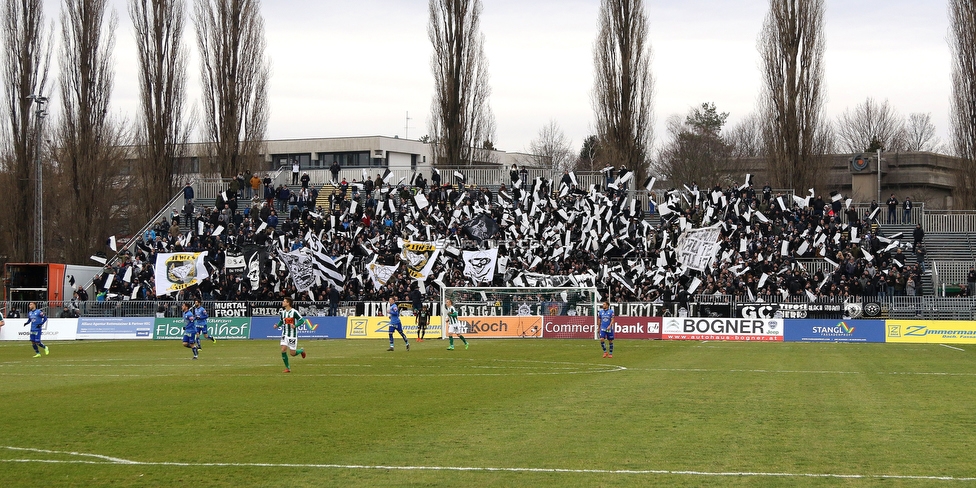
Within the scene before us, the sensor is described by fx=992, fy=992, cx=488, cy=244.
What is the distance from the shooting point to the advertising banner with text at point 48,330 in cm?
4988

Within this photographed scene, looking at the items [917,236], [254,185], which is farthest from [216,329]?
[917,236]

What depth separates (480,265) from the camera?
171ft

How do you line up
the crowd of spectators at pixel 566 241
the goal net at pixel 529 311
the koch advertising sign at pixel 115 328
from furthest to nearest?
1. the koch advertising sign at pixel 115 328
2. the crowd of spectators at pixel 566 241
3. the goal net at pixel 529 311

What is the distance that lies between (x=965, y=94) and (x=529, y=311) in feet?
104

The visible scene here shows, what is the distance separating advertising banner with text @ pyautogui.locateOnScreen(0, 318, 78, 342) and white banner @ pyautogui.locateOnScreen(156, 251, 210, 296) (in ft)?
15.5

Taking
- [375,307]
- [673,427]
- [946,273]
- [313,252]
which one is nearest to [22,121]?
[313,252]

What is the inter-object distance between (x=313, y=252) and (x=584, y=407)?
36.1m

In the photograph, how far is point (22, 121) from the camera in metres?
67.6

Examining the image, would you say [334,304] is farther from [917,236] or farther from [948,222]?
[948,222]

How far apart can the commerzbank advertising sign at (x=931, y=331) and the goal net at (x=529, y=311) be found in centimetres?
1349

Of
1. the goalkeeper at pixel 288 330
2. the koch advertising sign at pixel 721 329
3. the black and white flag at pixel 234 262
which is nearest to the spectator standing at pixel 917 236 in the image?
the koch advertising sign at pixel 721 329

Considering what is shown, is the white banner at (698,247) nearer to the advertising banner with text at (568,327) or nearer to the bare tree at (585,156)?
the advertising banner with text at (568,327)

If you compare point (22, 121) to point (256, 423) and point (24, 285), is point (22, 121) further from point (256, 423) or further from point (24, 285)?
point (256, 423)

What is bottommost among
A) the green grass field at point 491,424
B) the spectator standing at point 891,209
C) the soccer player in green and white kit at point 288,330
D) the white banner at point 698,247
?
the green grass field at point 491,424
